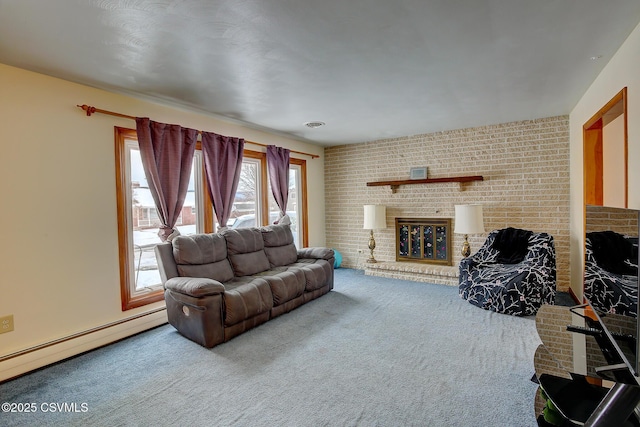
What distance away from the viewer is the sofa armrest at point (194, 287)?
280 cm

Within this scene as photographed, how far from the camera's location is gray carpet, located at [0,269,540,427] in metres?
1.93

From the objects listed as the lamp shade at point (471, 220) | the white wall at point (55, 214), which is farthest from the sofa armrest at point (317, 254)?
the white wall at point (55, 214)

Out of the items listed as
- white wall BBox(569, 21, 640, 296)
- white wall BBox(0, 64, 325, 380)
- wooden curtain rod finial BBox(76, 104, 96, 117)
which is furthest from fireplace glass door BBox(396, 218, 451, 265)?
wooden curtain rod finial BBox(76, 104, 96, 117)

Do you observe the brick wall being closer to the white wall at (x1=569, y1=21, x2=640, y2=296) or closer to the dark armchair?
the white wall at (x1=569, y1=21, x2=640, y2=296)

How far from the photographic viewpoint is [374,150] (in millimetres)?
5875

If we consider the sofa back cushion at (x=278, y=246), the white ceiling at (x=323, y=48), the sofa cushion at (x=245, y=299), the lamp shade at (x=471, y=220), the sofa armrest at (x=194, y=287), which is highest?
the white ceiling at (x=323, y=48)

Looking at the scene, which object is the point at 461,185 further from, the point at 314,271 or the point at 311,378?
the point at 311,378

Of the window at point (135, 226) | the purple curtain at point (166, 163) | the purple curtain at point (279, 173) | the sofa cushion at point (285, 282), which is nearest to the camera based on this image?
the window at point (135, 226)

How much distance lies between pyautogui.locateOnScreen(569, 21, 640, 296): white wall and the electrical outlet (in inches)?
182

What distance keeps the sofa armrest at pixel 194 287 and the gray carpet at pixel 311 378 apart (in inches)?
19.7

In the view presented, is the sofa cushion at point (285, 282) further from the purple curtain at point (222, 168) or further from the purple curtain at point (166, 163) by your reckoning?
the purple curtain at point (166, 163)

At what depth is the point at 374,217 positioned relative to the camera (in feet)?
18.0

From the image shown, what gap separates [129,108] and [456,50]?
3.11 m

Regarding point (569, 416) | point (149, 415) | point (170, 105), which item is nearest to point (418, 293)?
point (569, 416)
